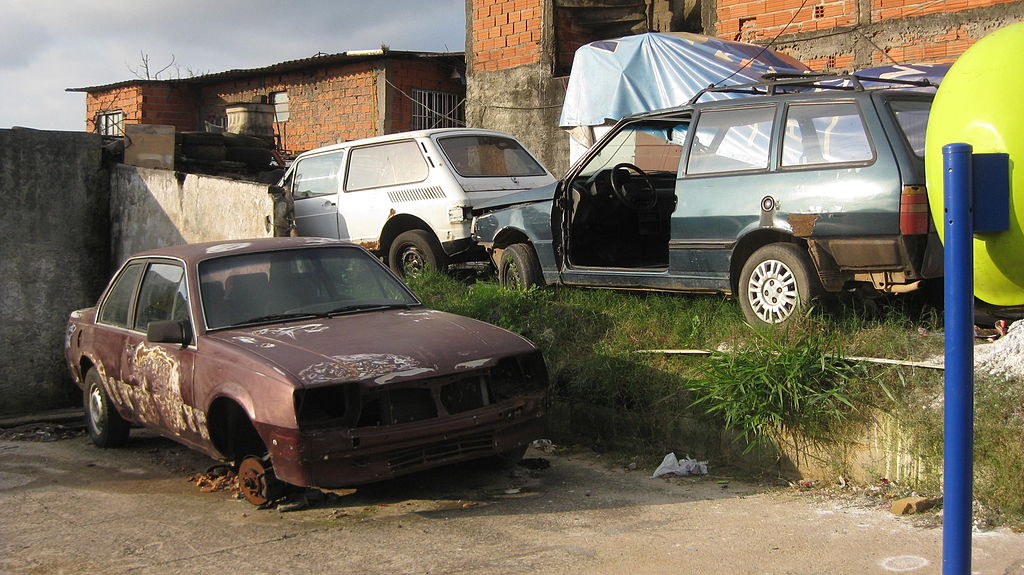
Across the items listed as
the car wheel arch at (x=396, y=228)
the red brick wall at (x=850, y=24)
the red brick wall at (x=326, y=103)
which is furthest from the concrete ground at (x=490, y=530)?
the red brick wall at (x=326, y=103)

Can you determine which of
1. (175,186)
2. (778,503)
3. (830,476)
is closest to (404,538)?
(778,503)

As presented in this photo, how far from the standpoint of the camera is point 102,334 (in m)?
7.04

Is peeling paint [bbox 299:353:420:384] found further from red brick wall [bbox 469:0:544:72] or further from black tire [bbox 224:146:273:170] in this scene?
red brick wall [bbox 469:0:544:72]

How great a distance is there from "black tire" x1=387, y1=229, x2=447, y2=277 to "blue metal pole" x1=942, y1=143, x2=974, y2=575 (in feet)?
24.9

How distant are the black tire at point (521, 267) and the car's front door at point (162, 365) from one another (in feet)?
10.5

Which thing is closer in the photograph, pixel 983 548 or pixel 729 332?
pixel 983 548

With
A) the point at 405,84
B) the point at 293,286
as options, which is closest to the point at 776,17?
the point at 293,286

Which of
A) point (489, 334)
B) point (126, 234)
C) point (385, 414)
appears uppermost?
point (126, 234)

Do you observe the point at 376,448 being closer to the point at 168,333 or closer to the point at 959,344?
the point at 168,333

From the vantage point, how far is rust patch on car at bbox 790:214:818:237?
20.6ft

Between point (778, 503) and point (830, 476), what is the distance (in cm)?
48

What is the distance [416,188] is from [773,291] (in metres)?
4.64

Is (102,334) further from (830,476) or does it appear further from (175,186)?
(830,476)

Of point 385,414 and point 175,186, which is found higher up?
point 175,186
